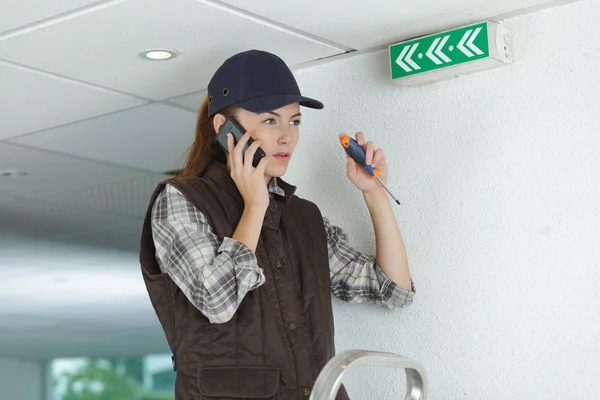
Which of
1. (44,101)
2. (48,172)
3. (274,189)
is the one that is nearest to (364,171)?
(274,189)

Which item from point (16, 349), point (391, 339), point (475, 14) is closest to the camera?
point (475, 14)

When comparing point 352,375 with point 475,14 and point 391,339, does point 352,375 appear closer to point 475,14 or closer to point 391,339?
point 391,339

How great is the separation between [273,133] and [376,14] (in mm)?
323

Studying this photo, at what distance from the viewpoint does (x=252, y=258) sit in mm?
1849

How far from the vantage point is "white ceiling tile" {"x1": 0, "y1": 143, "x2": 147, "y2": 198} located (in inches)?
142

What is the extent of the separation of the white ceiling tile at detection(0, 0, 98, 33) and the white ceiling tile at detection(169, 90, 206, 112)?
0.73m

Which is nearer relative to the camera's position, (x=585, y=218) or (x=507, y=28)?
(x=585, y=218)

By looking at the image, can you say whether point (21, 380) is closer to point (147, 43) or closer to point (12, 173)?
point (12, 173)

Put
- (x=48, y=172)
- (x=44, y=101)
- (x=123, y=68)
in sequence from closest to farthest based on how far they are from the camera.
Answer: (x=123, y=68), (x=44, y=101), (x=48, y=172)

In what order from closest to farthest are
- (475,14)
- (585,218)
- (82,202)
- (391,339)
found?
(585,218)
(475,14)
(391,339)
(82,202)

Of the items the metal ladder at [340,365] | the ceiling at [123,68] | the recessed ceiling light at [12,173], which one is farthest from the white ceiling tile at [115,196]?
the metal ladder at [340,365]

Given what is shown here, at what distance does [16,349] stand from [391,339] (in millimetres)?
5524

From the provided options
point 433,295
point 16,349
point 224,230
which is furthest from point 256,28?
point 16,349

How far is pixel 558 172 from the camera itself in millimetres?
1951
